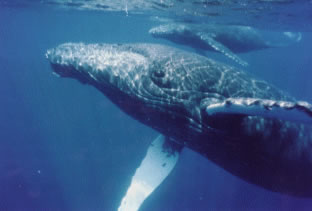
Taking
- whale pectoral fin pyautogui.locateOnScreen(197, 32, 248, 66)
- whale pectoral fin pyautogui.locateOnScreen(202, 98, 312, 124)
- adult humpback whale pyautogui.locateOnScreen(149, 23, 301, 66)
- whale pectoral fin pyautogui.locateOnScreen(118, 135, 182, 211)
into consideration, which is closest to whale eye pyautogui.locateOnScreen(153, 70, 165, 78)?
whale pectoral fin pyautogui.locateOnScreen(202, 98, 312, 124)

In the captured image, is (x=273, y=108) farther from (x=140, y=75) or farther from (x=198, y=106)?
(x=140, y=75)

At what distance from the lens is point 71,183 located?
75.5 ft

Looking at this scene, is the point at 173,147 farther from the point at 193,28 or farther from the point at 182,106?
the point at 193,28

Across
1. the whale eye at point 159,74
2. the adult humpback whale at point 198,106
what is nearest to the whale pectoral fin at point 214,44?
the adult humpback whale at point 198,106

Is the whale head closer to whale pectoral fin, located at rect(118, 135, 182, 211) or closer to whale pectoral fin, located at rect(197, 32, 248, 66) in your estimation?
whale pectoral fin, located at rect(118, 135, 182, 211)

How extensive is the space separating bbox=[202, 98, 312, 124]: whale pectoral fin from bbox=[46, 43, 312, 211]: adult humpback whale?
23cm

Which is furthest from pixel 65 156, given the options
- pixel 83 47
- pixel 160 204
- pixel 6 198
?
pixel 83 47

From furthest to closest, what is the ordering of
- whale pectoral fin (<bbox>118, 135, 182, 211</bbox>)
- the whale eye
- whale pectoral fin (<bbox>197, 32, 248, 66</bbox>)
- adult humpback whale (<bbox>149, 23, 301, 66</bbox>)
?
adult humpback whale (<bbox>149, 23, 301, 66</bbox>)
whale pectoral fin (<bbox>197, 32, 248, 66</bbox>)
whale pectoral fin (<bbox>118, 135, 182, 211</bbox>)
the whale eye

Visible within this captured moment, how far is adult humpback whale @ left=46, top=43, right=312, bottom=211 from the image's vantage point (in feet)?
18.4

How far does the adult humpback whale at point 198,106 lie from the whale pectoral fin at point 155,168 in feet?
0.15

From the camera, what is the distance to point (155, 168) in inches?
311

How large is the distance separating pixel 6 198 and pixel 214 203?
55.6ft

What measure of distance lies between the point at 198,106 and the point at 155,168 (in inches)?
116

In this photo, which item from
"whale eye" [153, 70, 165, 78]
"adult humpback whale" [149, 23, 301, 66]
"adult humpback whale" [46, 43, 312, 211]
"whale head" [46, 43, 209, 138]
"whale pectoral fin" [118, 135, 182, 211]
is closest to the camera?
"adult humpback whale" [46, 43, 312, 211]
